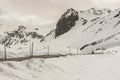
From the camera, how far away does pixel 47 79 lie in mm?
24719

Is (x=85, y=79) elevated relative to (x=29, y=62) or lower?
lower

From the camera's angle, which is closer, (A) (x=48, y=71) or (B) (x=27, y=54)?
(A) (x=48, y=71)

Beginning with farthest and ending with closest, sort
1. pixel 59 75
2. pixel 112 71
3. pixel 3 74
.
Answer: pixel 112 71 → pixel 59 75 → pixel 3 74

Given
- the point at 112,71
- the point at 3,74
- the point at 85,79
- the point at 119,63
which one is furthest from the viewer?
the point at 119,63

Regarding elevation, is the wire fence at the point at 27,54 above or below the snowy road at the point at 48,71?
above

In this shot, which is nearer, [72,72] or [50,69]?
[50,69]

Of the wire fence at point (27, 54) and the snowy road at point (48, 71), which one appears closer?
the snowy road at point (48, 71)

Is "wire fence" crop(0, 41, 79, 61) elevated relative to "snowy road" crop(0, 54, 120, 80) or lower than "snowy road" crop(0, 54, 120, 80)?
elevated

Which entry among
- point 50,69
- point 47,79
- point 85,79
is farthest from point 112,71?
Answer: point 47,79

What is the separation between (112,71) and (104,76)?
190 inches

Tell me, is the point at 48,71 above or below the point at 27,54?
below

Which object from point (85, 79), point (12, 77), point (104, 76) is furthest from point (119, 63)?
point (12, 77)

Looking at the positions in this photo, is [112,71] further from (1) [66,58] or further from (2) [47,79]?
(2) [47,79]

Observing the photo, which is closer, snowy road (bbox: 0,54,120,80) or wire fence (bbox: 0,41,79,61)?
snowy road (bbox: 0,54,120,80)
